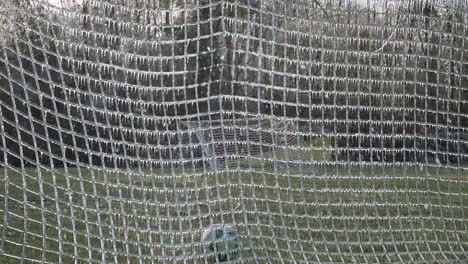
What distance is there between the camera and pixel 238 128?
8.22 ft

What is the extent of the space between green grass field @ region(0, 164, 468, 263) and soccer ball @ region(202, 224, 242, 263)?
36 millimetres

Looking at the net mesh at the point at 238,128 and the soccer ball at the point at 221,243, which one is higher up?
the net mesh at the point at 238,128

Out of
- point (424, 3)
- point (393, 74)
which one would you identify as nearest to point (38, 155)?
point (393, 74)

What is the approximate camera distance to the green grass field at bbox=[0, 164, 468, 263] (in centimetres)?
238

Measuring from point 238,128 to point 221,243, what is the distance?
16.0 inches

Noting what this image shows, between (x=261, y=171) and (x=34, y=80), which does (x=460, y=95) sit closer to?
(x=261, y=171)

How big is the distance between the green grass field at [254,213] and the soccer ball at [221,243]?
0.04 metres

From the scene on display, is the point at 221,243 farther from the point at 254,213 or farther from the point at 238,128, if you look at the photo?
the point at 238,128

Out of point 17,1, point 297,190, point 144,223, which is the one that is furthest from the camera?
point 297,190

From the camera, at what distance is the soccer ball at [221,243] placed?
2426mm

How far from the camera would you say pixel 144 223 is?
2.43m

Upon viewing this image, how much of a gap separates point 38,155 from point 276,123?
0.83 m

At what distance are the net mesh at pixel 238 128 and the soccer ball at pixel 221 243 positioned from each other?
0.06ft

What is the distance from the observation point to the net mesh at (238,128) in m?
2.34
